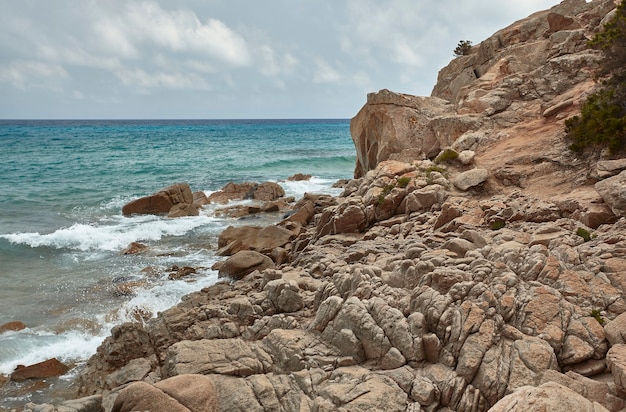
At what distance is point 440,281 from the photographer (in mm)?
10594

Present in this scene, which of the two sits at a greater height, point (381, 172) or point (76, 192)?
point (381, 172)

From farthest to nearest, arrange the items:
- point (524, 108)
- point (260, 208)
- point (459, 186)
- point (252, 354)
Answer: point (260, 208) → point (524, 108) → point (459, 186) → point (252, 354)

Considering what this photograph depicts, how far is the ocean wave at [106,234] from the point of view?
2743 cm

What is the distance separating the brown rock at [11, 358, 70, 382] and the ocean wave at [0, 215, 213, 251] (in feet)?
43.9

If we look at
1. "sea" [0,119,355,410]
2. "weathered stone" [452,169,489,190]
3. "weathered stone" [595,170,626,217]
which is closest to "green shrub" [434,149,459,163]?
"weathered stone" [452,169,489,190]

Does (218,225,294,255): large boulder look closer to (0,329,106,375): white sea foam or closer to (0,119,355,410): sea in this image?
(0,119,355,410): sea

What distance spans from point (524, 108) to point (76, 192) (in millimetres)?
40177

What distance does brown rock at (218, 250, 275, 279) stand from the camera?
1941 cm

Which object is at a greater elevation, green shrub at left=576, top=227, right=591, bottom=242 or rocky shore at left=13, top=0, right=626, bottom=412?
green shrub at left=576, top=227, right=591, bottom=242

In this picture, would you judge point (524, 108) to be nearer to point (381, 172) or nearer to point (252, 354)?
point (381, 172)

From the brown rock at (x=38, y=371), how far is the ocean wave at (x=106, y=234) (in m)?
13.4

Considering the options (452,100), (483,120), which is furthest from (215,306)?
(452,100)

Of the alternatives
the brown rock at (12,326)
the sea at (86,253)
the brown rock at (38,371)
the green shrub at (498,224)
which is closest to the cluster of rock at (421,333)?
the green shrub at (498,224)

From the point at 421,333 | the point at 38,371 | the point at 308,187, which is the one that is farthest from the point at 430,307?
the point at 308,187
